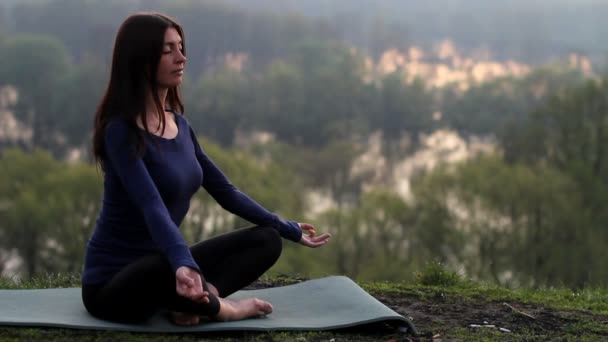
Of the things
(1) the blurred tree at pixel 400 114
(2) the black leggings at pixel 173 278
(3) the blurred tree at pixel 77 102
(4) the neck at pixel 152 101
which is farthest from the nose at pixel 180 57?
(3) the blurred tree at pixel 77 102

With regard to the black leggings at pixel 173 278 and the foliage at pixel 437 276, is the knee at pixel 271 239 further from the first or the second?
the foliage at pixel 437 276

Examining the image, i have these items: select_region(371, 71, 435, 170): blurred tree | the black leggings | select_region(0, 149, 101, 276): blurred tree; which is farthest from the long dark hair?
select_region(371, 71, 435, 170): blurred tree

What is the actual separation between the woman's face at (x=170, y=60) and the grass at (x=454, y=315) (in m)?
1.64

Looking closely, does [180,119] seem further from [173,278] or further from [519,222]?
[519,222]

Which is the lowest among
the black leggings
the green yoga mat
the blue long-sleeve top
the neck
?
the green yoga mat

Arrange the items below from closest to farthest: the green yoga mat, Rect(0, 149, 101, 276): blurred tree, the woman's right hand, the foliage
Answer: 1. the woman's right hand
2. the green yoga mat
3. the foliage
4. Rect(0, 149, 101, 276): blurred tree

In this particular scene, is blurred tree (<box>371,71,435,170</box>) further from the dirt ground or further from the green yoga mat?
the green yoga mat

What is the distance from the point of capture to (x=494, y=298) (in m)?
7.27

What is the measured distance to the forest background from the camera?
29.0m

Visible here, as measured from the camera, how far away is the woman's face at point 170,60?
5.10 meters

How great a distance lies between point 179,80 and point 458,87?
55150 millimetres

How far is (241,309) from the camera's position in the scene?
5500 mm

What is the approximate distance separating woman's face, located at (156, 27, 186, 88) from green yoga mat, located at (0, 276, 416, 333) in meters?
1.61

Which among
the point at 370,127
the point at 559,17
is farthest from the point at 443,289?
the point at 559,17
